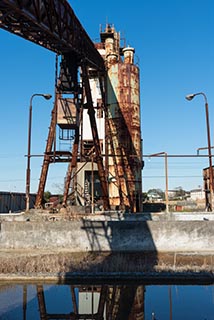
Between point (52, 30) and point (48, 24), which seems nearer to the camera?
point (48, 24)

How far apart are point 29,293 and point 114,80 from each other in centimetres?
1793

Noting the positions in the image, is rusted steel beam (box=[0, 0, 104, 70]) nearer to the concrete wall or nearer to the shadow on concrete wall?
the concrete wall

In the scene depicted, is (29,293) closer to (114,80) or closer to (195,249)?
(195,249)

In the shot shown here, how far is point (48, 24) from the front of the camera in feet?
36.9

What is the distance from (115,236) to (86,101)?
37.1 feet

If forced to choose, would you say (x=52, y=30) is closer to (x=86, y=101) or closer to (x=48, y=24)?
(x=48, y=24)

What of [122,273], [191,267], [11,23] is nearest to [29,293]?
[122,273]

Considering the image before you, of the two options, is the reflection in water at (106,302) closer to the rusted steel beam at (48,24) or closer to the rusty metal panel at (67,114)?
the rusted steel beam at (48,24)

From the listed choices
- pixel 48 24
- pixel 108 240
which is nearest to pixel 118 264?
pixel 108 240

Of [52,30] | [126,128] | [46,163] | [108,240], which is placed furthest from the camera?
[126,128]

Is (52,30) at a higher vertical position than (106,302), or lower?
higher

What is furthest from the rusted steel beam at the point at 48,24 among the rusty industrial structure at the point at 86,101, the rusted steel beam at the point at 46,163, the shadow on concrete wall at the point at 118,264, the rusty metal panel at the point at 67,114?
the shadow on concrete wall at the point at 118,264

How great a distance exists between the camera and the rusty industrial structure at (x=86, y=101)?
11117mm

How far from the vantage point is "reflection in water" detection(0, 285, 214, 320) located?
16.7ft
